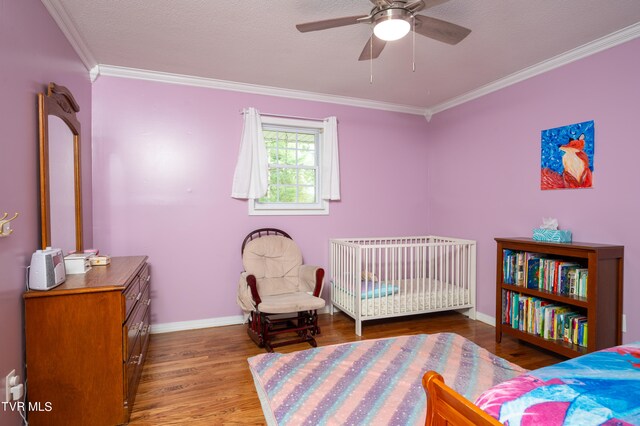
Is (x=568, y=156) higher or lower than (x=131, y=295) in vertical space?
higher

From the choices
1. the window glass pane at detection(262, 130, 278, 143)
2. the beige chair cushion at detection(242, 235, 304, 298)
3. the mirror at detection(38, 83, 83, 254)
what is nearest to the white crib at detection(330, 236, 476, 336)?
the beige chair cushion at detection(242, 235, 304, 298)

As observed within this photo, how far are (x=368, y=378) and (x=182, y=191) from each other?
238 cm

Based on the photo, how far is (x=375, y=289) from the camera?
333 cm

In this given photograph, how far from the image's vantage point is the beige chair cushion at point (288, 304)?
8.89 ft

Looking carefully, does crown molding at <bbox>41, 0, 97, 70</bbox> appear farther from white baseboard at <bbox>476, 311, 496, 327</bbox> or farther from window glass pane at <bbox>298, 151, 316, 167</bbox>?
white baseboard at <bbox>476, 311, 496, 327</bbox>

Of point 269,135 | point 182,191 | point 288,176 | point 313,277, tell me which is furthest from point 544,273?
point 182,191

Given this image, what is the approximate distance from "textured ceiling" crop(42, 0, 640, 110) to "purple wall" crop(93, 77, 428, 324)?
0.95 feet

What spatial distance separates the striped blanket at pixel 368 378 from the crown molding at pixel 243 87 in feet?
8.42

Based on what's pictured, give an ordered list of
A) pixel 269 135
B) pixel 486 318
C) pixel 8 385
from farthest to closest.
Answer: pixel 269 135 < pixel 486 318 < pixel 8 385

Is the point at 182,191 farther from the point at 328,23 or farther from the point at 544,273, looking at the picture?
the point at 544,273

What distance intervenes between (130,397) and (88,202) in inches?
69.5

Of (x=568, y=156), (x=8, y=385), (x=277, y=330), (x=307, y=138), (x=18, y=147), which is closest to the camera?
(x=8, y=385)

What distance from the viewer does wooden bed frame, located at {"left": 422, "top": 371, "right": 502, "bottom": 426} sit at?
0.89 meters

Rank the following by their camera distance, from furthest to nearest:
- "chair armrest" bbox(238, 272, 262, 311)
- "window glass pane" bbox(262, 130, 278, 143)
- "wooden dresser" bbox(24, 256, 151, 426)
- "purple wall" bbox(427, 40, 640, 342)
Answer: "window glass pane" bbox(262, 130, 278, 143), "chair armrest" bbox(238, 272, 262, 311), "purple wall" bbox(427, 40, 640, 342), "wooden dresser" bbox(24, 256, 151, 426)
